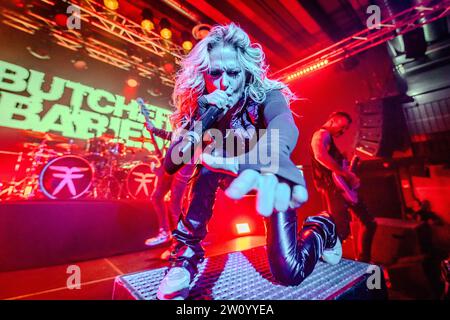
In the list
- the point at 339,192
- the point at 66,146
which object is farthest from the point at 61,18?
the point at 339,192

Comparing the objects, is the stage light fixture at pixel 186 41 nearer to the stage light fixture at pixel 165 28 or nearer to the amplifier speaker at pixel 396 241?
the stage light fixture at pixel 165 28

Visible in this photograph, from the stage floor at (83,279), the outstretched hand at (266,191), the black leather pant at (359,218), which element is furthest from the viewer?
the black leather pant at (359,218)

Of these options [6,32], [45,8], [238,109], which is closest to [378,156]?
[238,109]

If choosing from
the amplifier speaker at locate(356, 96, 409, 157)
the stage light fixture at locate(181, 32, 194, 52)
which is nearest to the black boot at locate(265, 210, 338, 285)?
the amplifier speaker at locate(356, 96, 409, 157)

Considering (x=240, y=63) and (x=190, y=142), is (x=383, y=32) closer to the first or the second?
(x=240, y=63)

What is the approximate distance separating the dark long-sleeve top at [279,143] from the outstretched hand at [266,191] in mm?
19

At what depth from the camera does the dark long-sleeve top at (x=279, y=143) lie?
563mm

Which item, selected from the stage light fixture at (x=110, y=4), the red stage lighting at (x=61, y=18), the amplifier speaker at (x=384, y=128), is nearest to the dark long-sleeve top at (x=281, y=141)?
the amplifier speaker at (x=384, y=128)

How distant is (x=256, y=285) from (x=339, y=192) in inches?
89.3

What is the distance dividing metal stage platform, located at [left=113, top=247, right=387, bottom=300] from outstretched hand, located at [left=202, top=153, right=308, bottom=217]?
2.34 ft

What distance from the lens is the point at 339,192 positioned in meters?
2.86

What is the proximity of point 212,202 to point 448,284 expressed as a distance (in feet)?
6.26

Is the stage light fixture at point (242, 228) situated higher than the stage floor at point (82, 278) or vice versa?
the stage light fixture at point (242, 228)

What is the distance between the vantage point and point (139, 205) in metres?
2.95
